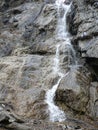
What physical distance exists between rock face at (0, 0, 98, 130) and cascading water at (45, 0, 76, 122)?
0.32 meters

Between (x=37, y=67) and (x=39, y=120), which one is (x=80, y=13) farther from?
(x=39, y=120)

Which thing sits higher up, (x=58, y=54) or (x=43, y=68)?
(x=58, y=54)

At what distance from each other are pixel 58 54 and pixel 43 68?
2.28 m

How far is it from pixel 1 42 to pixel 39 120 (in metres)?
13.1

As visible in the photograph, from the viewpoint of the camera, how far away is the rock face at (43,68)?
58.9ft

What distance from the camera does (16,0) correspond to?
37469 millimetres

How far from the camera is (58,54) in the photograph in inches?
944

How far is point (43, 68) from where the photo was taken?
22438mm

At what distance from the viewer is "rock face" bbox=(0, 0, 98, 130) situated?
58.9ft

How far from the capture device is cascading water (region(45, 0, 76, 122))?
17953 millimetres

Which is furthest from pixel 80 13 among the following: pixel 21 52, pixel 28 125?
pixel 28 125

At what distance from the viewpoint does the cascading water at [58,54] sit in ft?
58.9

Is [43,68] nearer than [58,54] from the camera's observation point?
Yes

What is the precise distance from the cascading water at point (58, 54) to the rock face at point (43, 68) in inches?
12.8
